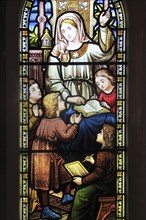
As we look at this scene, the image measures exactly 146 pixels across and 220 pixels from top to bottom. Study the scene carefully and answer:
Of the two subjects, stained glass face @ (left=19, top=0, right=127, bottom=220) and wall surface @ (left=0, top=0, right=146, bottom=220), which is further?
stained glass face @ (left=19, top=0, right=127, bottom=220)

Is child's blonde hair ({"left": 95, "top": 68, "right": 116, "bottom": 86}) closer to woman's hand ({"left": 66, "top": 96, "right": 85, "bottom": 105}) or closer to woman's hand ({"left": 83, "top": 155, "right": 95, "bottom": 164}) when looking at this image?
woman's hand ({"left": 66, "top": 96, "right": 85, "bottom": 105})

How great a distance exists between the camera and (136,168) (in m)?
3.82

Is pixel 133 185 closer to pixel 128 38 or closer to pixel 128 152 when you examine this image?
pixel 128 152

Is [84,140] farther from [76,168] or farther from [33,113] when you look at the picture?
[33,113]

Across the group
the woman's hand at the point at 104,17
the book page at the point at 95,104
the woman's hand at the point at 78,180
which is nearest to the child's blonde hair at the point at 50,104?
the book page at the point at 95,104

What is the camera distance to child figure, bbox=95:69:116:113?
3943 millimetres

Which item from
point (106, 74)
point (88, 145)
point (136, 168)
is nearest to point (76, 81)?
point (106, 74)

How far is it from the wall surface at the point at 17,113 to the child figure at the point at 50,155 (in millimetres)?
166

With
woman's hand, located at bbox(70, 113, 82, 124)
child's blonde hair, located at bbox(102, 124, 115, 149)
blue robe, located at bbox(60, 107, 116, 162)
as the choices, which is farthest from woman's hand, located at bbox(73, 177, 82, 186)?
woman's hand, located at bbox(70, 113, 82, 124)

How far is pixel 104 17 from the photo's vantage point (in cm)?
399

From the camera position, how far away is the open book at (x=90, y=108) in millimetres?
3941

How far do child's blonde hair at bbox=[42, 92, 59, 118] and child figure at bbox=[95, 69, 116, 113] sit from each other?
31 cm

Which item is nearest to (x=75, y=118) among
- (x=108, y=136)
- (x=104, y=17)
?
(x=108, y=136)

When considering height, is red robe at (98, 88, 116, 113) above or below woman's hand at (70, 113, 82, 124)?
above
